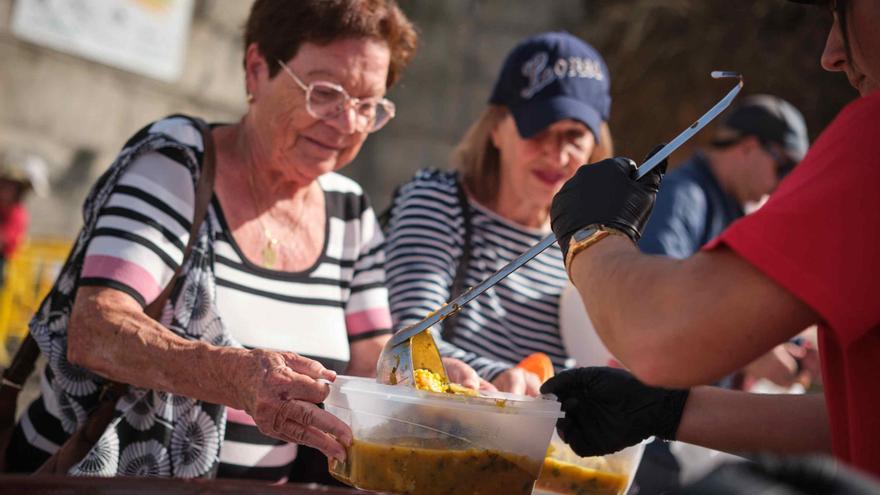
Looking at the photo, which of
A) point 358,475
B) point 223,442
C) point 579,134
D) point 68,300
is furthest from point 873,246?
point 579,134

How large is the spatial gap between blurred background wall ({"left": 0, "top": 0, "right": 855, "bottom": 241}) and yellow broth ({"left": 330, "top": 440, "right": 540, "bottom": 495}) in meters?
4.12

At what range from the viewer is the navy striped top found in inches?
105

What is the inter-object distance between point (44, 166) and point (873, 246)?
6156 millimetres

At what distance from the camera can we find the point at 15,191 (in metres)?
6.22

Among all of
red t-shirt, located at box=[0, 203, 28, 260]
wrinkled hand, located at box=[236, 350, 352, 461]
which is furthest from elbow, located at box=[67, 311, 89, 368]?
red t-shirt, located at box=[0, 203, 28, 260]

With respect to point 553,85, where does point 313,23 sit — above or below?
above

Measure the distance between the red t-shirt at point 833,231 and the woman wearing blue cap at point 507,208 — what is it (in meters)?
1.53

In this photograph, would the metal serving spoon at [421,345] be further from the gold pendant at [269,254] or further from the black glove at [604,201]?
the gold pendant at [269,254]

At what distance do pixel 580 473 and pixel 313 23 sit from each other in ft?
3.86

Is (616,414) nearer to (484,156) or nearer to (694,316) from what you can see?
(694,316)

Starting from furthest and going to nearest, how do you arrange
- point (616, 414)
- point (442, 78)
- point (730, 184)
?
point (442, 78), point (730, 184), point (616, 414)

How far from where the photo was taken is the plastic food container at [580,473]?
178 centimetres

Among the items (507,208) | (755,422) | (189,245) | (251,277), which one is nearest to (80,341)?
(189,245)

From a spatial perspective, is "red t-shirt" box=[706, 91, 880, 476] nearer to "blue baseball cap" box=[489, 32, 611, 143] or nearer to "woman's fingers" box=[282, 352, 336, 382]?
"woman's fingers" box=[282, 352, 336, 382]
